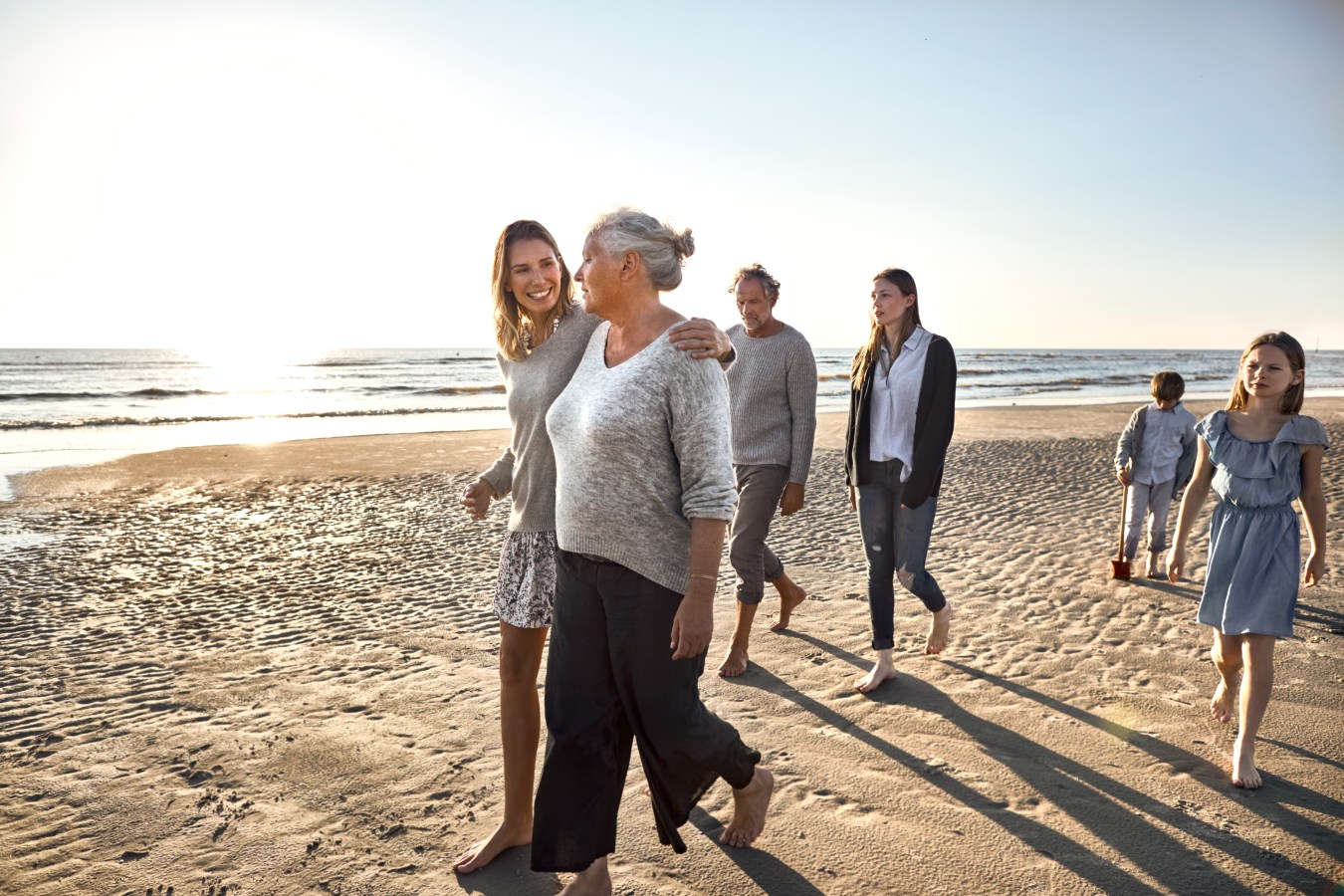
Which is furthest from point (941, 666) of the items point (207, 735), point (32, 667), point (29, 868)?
point (32, 667)

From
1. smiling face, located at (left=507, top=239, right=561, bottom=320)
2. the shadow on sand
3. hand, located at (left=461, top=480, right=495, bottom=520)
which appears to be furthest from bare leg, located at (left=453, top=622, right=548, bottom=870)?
the shadow on sand

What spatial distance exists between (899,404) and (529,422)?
2027 mm

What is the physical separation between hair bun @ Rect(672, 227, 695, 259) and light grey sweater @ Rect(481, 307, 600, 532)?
0.47 meters

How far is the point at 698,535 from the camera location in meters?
2.00

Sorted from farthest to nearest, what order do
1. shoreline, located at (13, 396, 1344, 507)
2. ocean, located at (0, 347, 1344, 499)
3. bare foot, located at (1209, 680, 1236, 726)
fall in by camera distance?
ocean, located at (0, 347, 1344, 499), shoreline, located at (13, 396, 1344, 507), bare foot, located at (1209, 680, 1236, 726)

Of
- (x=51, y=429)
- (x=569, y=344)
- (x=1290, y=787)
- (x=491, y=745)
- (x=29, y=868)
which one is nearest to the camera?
(x=569, y=344)

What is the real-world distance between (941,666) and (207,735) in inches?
146

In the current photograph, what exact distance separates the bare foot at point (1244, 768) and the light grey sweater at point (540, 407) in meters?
2.77

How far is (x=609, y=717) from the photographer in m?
2.23

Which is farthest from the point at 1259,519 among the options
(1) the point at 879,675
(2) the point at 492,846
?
(2) the point at 492,846

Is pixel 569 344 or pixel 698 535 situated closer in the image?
pixel 698 535

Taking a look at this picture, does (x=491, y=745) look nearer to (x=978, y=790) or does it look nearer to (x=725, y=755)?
(x=725, y=755)

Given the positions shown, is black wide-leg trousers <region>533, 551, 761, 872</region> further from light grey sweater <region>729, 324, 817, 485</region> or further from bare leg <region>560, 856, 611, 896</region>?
light grey sweater <region>729, 324, 817, 485</region>

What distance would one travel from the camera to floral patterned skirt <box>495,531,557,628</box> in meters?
2.48
